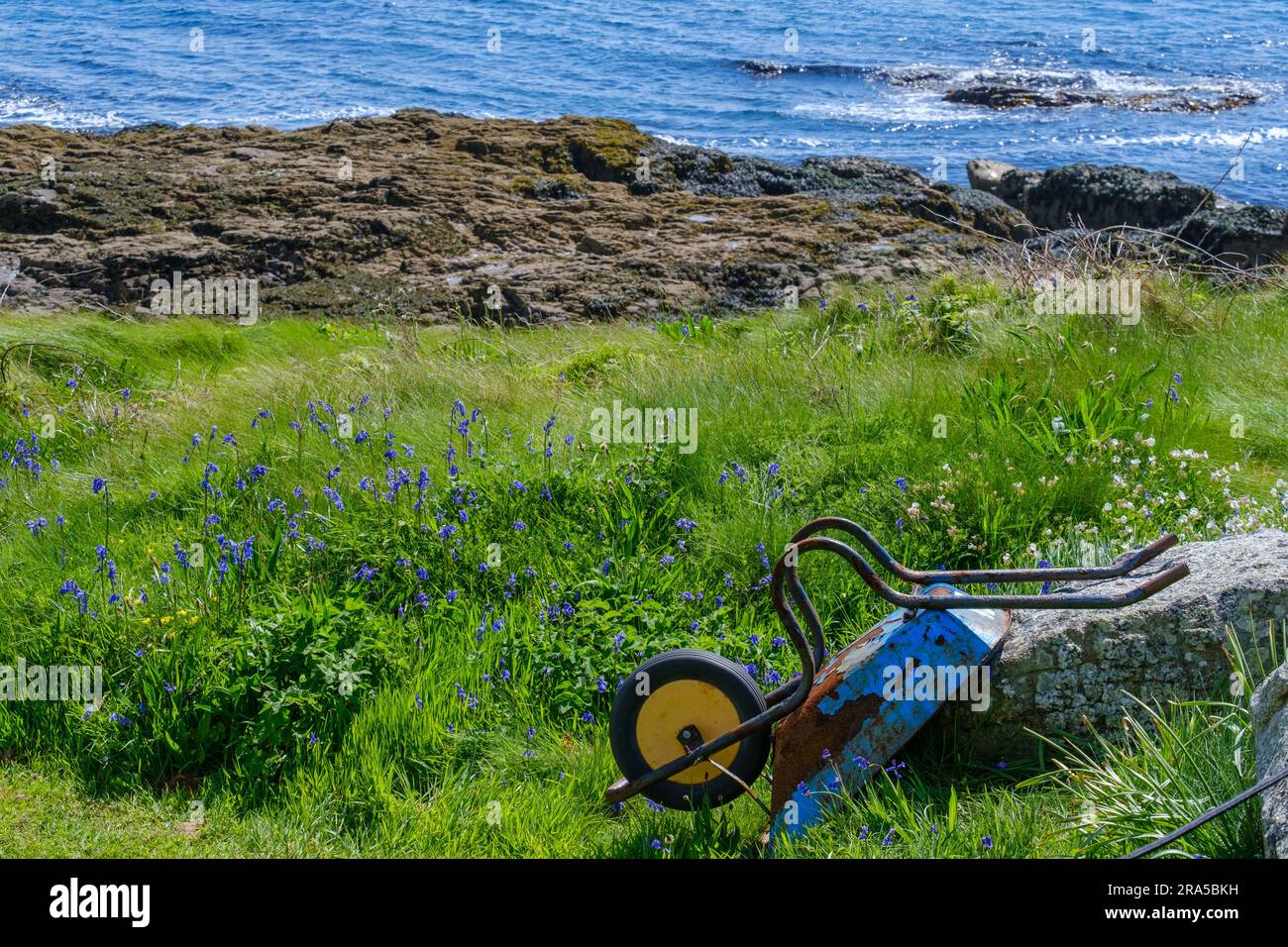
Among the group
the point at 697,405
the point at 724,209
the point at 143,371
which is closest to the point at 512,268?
the point at 724,209

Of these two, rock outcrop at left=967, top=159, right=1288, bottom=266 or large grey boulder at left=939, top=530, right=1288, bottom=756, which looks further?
rock outcrop at left=967, top=159, right=1288, bottom=266

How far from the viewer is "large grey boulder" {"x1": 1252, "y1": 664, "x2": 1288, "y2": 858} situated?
2783 millimetres

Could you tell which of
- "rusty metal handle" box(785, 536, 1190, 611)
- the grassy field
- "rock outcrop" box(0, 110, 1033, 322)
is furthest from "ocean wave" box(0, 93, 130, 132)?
"rusty metal handle" box(785, 536, 1190, 611)

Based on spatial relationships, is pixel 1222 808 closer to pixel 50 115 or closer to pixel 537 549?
pixel 537 549

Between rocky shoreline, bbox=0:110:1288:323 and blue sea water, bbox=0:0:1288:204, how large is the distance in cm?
802

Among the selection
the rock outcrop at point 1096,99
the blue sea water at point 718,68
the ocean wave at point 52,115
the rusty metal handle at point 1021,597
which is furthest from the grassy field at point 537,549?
the rock outcrop at point 1096,99

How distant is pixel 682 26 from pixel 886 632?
38989 millimetres

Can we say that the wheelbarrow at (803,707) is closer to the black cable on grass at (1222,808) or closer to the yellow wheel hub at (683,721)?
the yellow wheel hub at (683,721)

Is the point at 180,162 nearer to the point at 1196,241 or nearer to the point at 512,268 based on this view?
the point at 512,268

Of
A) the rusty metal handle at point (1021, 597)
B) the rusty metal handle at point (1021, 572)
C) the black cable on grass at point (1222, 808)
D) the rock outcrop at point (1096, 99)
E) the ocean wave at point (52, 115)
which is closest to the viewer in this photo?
the black cable on grass at point (1222, 808)

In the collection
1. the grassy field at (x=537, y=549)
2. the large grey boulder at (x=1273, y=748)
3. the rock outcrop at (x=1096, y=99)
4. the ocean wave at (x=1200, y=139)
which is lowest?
the grassy field at (x=537, y=549)

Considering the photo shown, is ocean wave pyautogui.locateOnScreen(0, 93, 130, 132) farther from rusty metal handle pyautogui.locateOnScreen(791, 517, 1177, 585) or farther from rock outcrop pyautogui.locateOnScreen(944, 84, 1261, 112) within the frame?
rusty metal handle pyautogui.locateOnScreen(791, 517, 1177, 585)

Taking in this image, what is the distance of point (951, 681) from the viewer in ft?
12.3

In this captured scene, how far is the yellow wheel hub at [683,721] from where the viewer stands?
3832mm
